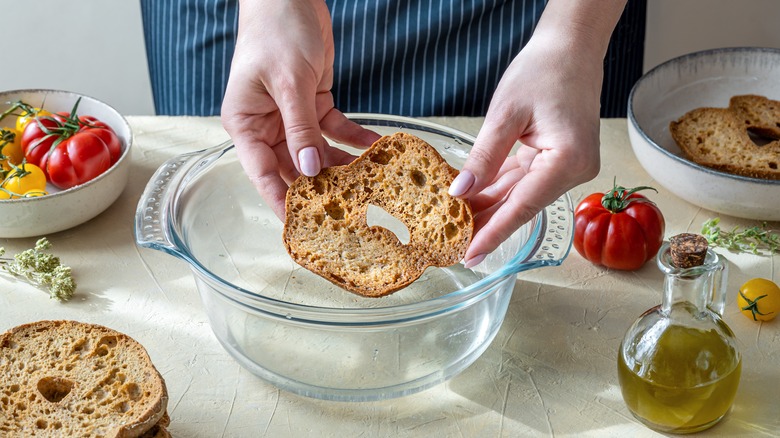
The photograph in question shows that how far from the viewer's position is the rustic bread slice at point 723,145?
72.2 inches

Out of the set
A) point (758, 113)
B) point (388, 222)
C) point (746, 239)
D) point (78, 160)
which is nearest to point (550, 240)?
point (388, 222)

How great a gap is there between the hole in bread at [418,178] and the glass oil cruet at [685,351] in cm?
44

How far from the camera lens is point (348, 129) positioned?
1691 millimetres

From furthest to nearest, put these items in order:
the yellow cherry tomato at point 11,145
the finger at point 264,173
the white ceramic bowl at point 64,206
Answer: the yellow cherry tomato at point 11,145
the white ceramic bowl at point 64,206
the finger at point 264,173

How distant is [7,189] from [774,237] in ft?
5.15

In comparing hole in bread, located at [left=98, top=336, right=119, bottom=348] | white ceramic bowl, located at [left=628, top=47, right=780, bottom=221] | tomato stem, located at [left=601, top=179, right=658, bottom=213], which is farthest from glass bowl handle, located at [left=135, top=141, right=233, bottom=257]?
white ceramic bowl, located at [left=628, top=47, right=780, bottom=221]

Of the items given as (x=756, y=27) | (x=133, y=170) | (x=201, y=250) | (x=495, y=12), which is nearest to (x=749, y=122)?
(x=495, y=12)

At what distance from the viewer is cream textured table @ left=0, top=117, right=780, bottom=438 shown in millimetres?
1344

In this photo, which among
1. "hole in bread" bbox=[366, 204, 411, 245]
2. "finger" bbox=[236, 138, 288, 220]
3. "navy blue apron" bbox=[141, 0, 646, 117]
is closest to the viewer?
"finger" bbox=[236, 138, 288, 220]

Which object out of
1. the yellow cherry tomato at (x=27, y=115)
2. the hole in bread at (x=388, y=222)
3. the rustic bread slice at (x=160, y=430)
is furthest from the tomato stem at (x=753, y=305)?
the yellow cherry tomato at (x=27, y=115)

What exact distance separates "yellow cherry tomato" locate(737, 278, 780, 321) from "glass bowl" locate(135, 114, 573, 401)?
0.39m

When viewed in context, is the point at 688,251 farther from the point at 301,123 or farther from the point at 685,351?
the point at 301,123

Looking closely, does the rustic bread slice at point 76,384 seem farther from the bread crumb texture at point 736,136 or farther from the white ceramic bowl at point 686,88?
the bread crumb texture at point 736,136

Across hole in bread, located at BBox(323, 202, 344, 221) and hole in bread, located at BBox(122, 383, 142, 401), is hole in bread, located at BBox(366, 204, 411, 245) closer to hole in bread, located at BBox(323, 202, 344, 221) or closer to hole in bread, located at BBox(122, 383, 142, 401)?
hole in bread, located at BBox(323, 202, 344, 221)
